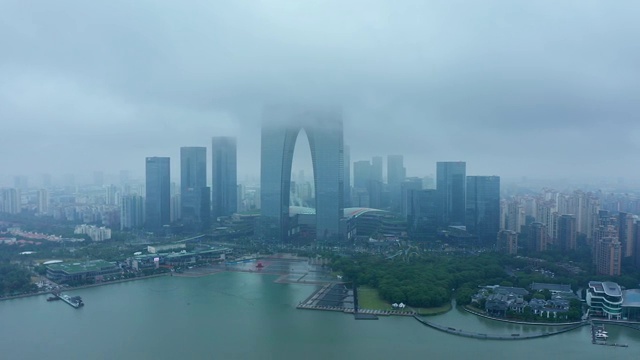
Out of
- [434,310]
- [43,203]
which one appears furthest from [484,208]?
[43,203]

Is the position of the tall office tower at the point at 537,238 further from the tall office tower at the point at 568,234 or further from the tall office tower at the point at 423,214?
the tall office tower at the point at 423,214

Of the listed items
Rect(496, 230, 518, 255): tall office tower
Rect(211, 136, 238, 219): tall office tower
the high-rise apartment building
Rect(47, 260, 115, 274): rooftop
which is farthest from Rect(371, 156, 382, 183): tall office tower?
Rect(47, 260, 115, 274): rooftop

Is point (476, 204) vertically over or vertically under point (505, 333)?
over

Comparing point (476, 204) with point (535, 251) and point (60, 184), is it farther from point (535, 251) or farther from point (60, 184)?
point (60, 184)

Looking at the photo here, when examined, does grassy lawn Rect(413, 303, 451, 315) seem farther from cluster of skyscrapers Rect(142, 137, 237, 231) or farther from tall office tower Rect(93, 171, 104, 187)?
tall office tower Rect(93, 171, 104, 187)

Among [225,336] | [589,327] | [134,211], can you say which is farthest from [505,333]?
[134,211]

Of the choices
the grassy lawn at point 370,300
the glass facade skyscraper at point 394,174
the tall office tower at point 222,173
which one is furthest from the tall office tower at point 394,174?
the grassy lawn at point 370,300
